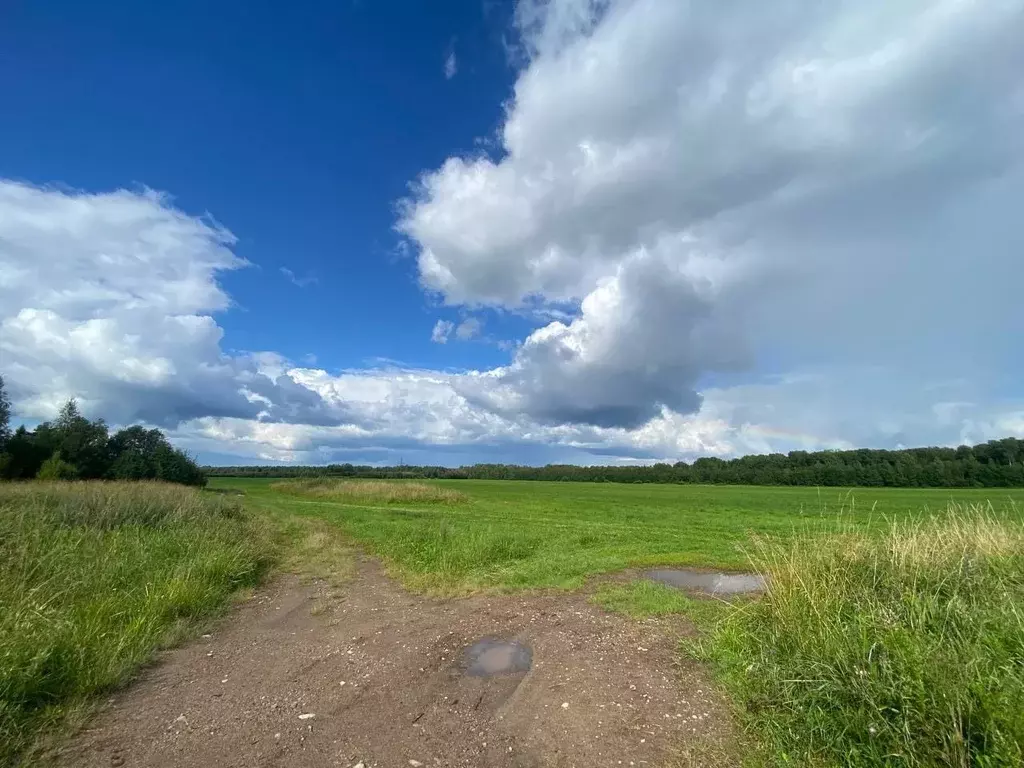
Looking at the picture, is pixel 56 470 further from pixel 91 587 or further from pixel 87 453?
pixel 91 587

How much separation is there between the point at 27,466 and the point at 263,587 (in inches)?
1968

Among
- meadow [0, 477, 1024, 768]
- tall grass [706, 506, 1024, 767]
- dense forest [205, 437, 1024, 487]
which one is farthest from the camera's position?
dense forest [205, 437, 1024, 487]

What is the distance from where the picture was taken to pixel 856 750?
450 cm

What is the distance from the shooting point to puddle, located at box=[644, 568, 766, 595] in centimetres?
1238

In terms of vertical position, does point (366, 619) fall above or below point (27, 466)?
below

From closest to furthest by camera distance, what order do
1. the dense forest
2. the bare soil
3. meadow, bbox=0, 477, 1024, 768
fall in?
meadow, bbox=0, 477, 1024, 768, the bare soil, the dense forest

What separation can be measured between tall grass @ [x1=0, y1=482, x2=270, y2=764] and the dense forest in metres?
101

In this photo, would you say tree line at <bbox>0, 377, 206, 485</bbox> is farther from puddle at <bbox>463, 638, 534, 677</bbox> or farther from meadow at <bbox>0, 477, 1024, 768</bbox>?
puddle at <bbox>463, 638, 534, 677</bbox>

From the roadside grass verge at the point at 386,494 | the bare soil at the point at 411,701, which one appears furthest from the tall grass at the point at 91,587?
the roadside grass verge at the point at 386,494

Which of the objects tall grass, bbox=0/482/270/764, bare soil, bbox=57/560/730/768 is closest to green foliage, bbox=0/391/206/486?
tall grass, bbox=0/482/270/764

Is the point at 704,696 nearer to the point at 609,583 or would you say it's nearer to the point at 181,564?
the point at 609,583

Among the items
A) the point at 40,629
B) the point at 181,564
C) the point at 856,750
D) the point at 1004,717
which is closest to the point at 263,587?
the point at 181,564

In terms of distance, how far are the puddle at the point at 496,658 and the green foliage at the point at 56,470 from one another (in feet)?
151

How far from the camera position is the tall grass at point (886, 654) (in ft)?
13.9
